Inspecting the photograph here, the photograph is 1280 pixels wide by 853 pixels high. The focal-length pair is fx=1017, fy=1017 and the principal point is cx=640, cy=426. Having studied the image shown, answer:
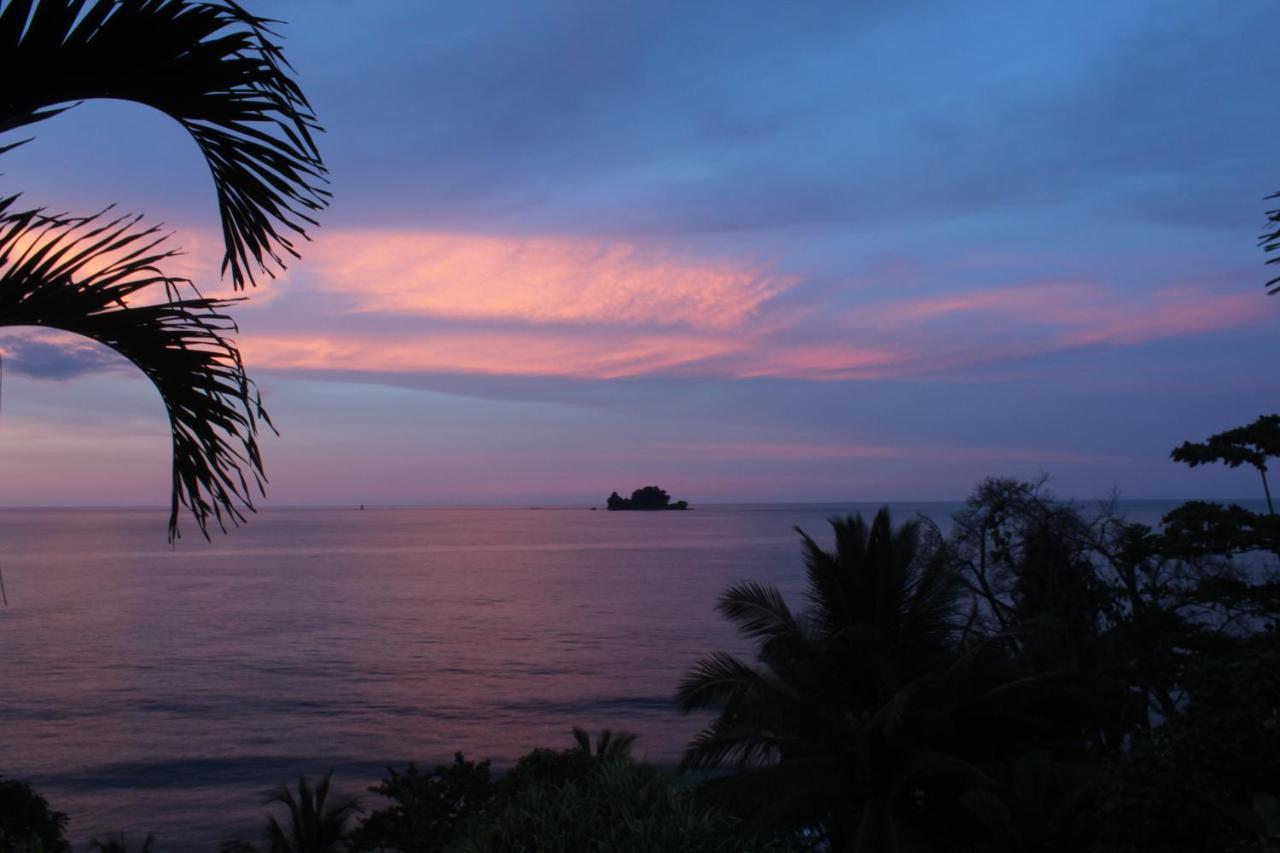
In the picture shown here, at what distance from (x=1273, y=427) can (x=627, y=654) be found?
144 ft

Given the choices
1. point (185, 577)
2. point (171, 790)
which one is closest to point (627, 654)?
point (171, 790)

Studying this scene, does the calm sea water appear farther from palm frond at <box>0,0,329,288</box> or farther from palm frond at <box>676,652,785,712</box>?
palm frond at <box>0,0,329,288</box>

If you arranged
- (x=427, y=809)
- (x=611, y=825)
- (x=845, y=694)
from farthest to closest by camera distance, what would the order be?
(x=845, y=694) < (x=427, y=809) < (x=611, y=825)

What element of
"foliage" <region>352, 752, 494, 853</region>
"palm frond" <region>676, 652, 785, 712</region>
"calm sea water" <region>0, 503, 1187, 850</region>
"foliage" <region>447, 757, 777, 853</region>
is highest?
"foliage" <region>447, 757, 777, 853</region>

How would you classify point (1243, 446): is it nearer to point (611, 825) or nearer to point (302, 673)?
point (611, 825)

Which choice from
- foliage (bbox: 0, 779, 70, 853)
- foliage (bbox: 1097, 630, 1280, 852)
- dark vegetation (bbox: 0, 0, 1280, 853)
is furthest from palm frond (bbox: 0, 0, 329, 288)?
foliage (bbox: 0, 779, 70, 853)

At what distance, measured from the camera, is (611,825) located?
5.76 meters

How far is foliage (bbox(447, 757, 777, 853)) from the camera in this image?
5.45 m

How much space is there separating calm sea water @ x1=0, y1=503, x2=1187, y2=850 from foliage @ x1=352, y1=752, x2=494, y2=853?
16.6m

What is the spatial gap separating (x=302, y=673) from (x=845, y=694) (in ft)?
148

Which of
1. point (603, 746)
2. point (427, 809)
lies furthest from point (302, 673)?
point (427, 809)

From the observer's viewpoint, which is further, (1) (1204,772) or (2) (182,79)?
(1) (1204,772)

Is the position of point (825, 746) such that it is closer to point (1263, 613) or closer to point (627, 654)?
point (1263, 613)

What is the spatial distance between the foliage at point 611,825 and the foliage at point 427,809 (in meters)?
9.88
